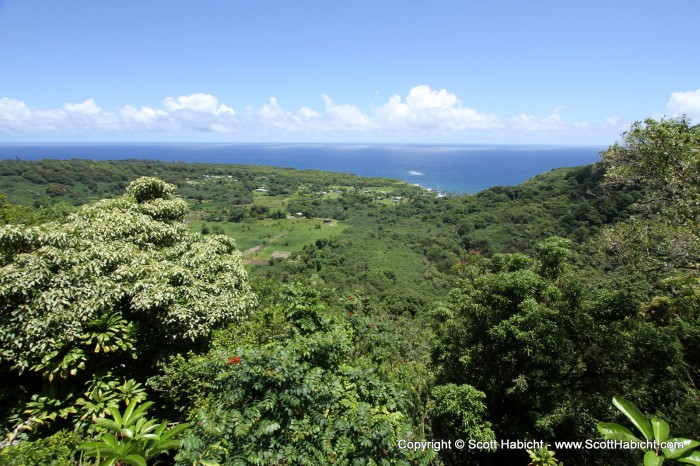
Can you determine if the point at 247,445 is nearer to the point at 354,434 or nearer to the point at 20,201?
the point at 354,434

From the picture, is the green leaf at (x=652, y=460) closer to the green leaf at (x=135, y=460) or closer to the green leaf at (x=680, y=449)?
the green leaf at (x=680, y=449)

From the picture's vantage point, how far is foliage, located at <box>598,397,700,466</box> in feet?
6.29

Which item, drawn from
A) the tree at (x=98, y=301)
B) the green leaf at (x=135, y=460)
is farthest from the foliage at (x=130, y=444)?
the tree at (x=98, y=301)

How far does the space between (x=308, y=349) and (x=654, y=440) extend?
13.2 feet

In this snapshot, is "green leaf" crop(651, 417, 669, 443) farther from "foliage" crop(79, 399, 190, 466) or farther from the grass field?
the grass field

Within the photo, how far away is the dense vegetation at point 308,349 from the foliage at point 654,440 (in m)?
0.04

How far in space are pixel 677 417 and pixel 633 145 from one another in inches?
217

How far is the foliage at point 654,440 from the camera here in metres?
1.92

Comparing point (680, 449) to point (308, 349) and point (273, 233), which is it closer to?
point (308, 349)

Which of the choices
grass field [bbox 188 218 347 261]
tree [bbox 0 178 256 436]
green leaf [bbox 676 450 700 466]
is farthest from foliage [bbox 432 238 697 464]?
grass field [bbox 188 218 347 261]

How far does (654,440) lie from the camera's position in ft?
6.82

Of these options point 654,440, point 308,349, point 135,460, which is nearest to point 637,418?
point 654,440

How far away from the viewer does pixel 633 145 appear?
7.41m

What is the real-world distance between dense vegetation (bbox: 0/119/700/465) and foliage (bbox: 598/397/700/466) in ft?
0.15
